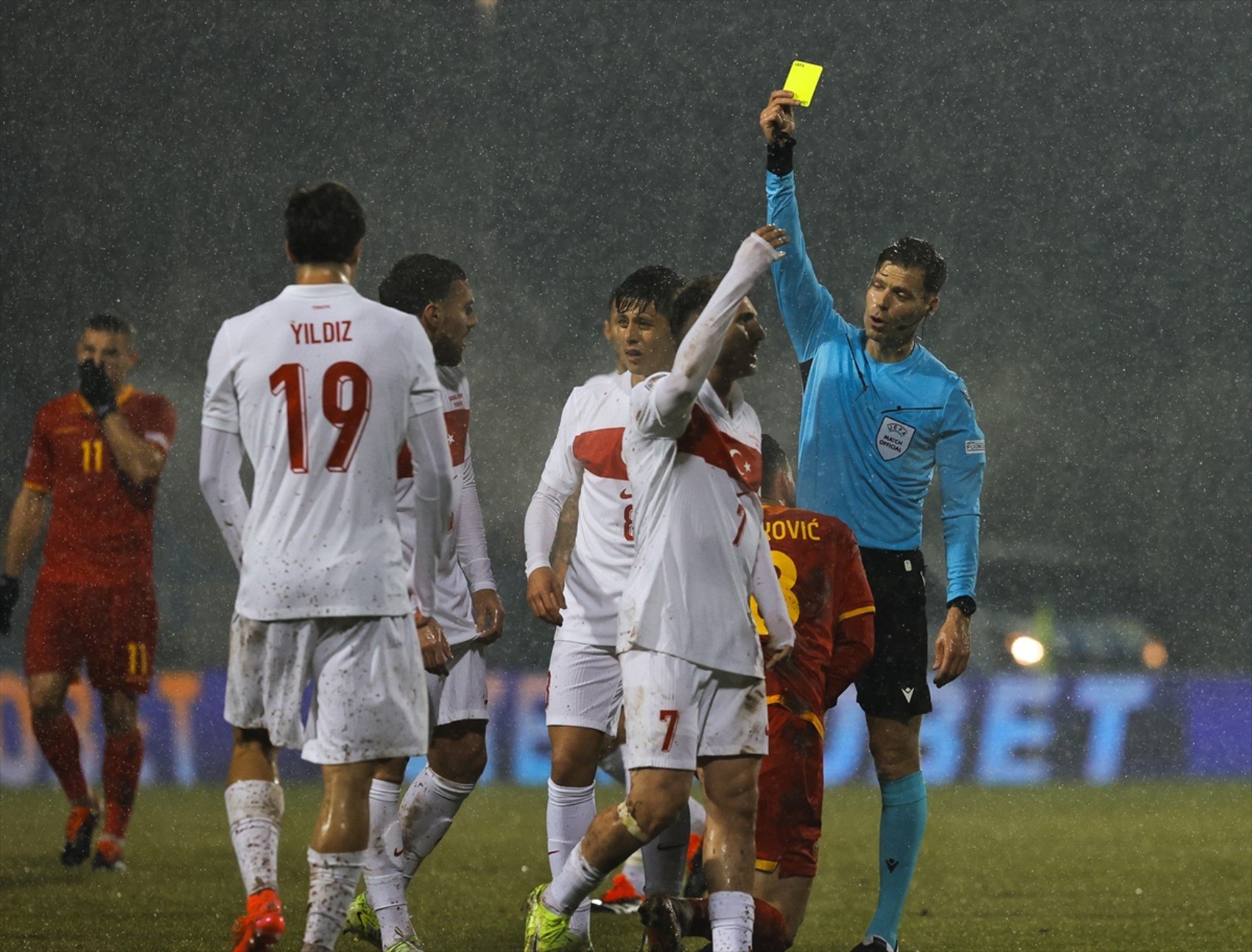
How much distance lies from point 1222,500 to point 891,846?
9.84 metres

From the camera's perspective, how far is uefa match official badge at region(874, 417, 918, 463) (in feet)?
12.9

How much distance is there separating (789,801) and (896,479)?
105 centimetres

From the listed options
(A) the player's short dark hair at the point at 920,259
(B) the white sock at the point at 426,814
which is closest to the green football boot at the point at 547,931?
(B) the white sock at the point at 426,814

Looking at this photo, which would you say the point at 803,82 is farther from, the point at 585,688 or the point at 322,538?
the point at 322,538

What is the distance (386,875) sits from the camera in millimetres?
3582

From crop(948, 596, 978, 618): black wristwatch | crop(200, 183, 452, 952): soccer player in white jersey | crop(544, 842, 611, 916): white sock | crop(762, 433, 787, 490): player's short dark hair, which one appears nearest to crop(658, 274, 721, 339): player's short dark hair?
crop(200, 183, 452, 952): soccer player in white jersey

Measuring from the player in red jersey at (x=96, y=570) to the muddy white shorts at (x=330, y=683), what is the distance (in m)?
3.03

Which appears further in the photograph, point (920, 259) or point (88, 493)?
point (88, 493)

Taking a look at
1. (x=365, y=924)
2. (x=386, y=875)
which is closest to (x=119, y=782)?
(x=365, y=924)

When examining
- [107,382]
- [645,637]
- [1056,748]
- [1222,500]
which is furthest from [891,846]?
[1222,500]

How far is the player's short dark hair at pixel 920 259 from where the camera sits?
3904mm

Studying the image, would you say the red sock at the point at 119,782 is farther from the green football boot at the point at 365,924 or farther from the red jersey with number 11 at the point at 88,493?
the green football boot at the point at 365,924

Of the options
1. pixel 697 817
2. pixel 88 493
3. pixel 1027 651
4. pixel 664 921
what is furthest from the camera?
pixel 1027 651

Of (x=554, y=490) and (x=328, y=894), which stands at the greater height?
(x=554, y=490)
